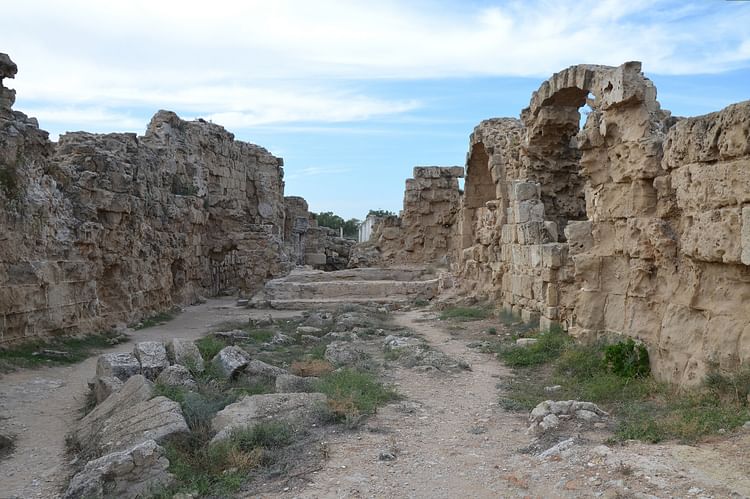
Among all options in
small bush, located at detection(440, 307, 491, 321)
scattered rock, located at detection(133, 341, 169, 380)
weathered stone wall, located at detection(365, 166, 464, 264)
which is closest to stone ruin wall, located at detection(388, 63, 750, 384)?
small bush, located at detection(440, 307, 491, 321)

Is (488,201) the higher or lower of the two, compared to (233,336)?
higher

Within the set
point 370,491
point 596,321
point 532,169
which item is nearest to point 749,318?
point 596,321

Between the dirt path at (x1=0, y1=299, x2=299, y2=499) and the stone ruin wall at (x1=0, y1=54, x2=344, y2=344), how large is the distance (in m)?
1.40

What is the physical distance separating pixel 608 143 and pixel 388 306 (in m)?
7.68

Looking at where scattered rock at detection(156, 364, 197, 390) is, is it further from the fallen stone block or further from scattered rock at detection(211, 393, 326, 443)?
scattered rock at detection(211, 393, 326, 443)

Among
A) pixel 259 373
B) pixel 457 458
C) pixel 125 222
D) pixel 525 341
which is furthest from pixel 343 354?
pixel 125 222

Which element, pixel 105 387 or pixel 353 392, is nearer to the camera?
pixel 353 392

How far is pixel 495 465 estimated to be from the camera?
14.5ft

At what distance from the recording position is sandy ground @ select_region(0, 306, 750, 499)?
3.81m

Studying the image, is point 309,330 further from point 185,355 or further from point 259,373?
point 259,373

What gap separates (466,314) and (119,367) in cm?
688

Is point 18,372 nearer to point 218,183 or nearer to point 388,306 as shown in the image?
point 388,306

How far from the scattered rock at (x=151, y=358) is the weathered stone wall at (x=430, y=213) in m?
13.8

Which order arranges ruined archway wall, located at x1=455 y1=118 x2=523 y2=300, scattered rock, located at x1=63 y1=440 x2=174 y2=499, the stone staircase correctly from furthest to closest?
the stone staircase
ruined archway wall, located at x1=455 y1=118 x2=523 y2=300
scattered rock, located at x1=63 y1=440 x2=174 y2=499
